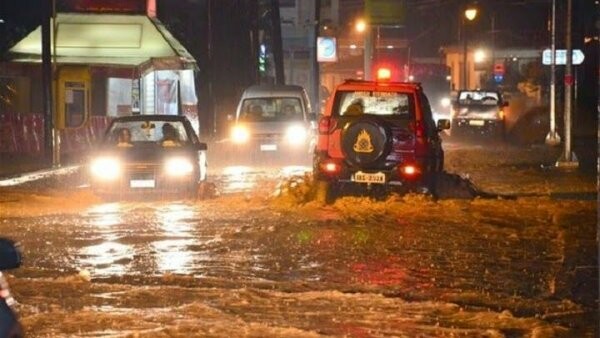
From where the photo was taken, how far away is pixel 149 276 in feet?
40.9

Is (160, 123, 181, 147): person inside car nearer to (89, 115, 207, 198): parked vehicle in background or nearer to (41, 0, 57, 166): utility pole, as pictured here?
(89, 115, 207, 198): parked vehicle in background

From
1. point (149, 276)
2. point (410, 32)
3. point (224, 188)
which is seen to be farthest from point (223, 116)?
point (410, 32)

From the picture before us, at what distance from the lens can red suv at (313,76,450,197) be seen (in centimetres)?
1856

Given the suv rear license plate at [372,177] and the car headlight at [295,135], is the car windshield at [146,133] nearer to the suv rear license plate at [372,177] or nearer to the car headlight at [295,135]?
the suv rear license plate at [372,177]

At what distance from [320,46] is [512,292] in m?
43.1

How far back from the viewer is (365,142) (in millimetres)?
18500

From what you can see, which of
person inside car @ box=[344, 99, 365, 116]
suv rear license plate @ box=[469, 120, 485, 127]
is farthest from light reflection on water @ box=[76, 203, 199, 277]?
suv rear license plate @ box=[469, 120, 485, 127]

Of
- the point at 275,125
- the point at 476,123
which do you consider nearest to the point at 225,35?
the point at 476,123

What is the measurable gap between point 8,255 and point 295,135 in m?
24.3

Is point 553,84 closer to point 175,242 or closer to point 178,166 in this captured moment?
point 178,166

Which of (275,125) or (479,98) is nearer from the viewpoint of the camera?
(275,125)

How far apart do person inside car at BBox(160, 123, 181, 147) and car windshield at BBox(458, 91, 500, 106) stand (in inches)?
968

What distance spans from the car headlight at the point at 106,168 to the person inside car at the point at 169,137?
0.94 metres

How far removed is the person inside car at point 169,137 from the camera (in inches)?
806
